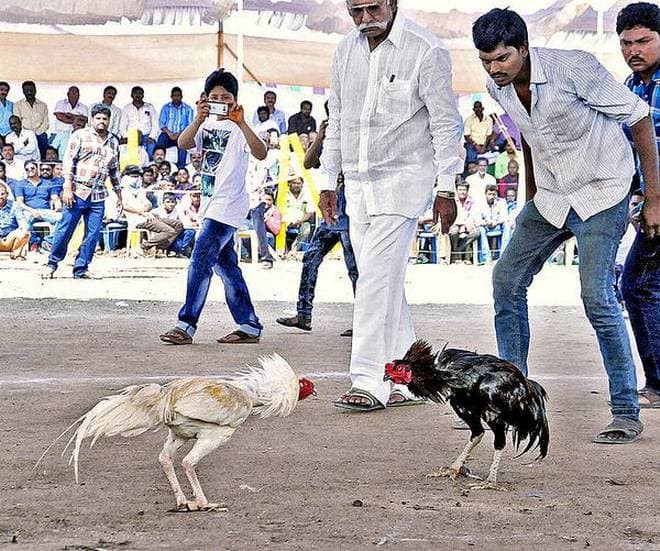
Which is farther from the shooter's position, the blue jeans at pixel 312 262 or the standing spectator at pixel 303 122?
the standing spectator at pixel 303 122

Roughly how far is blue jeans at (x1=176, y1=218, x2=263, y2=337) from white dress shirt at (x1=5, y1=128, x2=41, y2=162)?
10.9 meters

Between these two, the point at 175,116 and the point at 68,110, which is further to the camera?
the point at 175,116

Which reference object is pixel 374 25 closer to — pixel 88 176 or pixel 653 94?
pixel 653 94

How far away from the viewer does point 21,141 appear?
808 inches

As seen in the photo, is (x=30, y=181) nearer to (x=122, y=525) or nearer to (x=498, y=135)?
(x=498, y=135)

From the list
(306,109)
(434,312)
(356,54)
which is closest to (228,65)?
(306,109)

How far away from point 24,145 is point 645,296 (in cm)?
1505

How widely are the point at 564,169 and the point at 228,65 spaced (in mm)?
16254

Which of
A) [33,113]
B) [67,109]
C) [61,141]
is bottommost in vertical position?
[61,141]

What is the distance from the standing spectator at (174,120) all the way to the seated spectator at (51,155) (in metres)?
1.61

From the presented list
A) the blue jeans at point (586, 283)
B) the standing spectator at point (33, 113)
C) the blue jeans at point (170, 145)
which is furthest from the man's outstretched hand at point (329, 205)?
the standing spectator at point (33, 113)

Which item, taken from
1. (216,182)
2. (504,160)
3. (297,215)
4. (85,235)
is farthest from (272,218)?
(216,182)

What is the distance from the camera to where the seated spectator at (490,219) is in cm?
2130

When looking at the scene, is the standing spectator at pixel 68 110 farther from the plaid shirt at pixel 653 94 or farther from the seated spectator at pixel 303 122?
the plaid shirt at pixel 653 94
